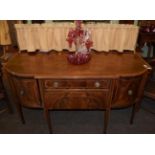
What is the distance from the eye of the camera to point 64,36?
2.14 meters

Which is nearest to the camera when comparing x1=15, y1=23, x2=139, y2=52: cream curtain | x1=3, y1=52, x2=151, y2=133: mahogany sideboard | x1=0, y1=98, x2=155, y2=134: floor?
x1=3, y1=52, x2=151, y2=133: mahogany sideboard

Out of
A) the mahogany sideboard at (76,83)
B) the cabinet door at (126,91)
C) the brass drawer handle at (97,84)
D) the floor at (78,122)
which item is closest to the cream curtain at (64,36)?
the mahogany sideboard at (76,83)

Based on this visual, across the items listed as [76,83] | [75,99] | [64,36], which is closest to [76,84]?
[76,83]

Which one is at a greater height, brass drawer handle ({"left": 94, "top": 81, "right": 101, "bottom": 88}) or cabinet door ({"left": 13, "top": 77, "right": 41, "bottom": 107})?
brass drawer handle ({"left": 94, "top": 81, "right": 101, "bottom": 88})

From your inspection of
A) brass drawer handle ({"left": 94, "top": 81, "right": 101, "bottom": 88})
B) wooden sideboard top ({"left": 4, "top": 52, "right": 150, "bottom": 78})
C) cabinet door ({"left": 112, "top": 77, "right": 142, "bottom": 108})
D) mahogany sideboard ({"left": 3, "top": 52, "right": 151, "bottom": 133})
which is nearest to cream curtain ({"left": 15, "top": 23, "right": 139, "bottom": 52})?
wooden sideboard top ({"left": 4, "top": 52, "right": 150, "bottom": 78})

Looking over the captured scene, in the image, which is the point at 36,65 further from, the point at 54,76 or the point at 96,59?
the point at 96,59

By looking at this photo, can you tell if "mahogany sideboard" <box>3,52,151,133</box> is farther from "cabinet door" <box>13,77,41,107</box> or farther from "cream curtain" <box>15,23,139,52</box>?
"cream curtain" <box>15,23,139,52</box>

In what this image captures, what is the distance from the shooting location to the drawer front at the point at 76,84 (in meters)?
1.59

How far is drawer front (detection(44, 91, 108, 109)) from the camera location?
5.42 feet

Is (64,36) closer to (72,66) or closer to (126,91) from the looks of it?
(72,66)

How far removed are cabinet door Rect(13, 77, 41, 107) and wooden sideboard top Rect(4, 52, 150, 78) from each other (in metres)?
0.08

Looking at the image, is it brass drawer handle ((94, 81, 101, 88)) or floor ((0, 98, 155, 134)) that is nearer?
brass drawer handle ((94, 81, 101, 88))
